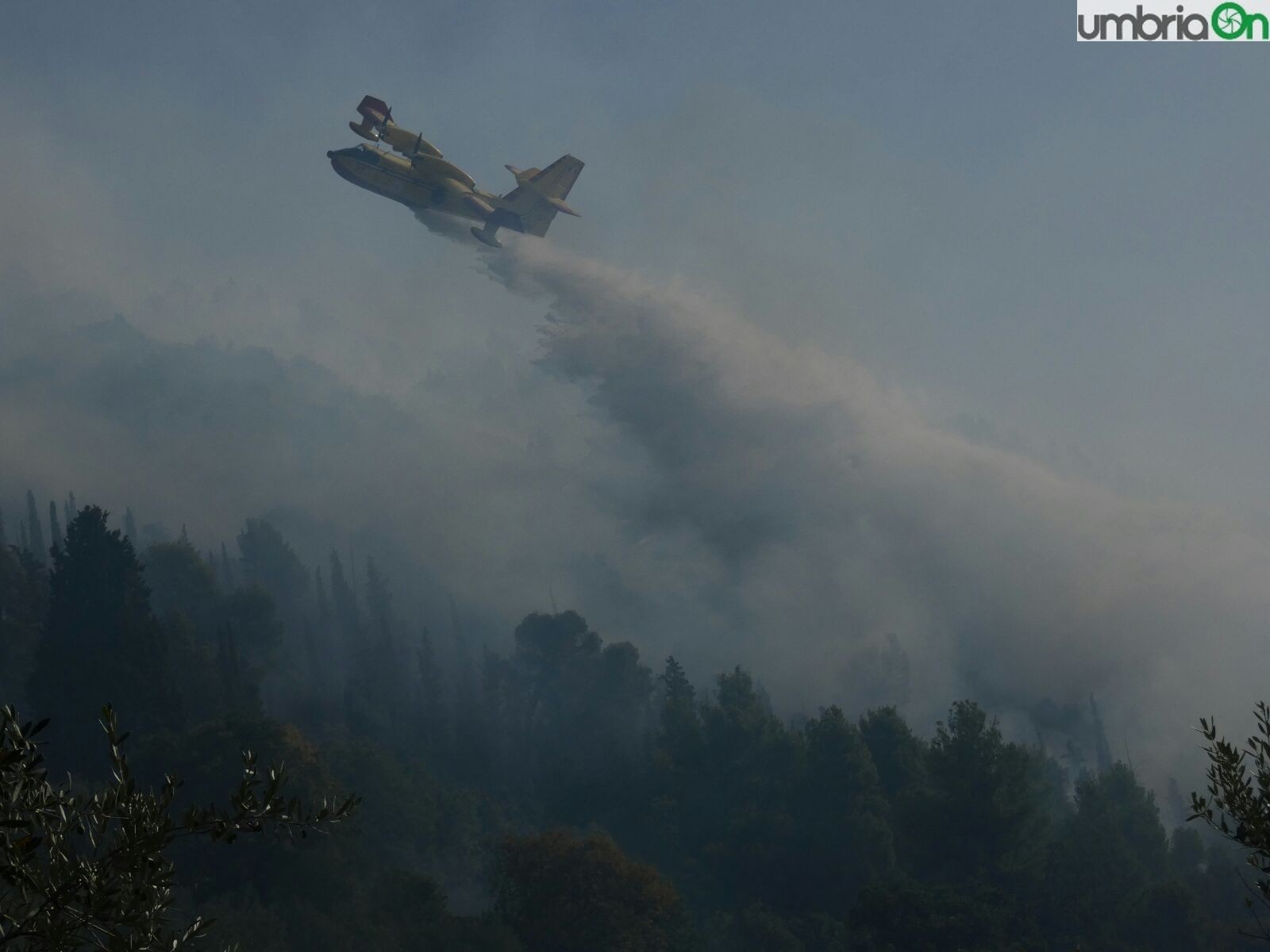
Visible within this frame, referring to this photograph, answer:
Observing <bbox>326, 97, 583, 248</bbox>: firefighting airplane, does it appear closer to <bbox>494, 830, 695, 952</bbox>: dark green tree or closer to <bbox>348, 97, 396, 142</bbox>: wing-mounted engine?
<bbox>348, 97, 396, 142</bbox>: wing-mounted engine

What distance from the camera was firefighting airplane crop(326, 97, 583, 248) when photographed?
67.2m

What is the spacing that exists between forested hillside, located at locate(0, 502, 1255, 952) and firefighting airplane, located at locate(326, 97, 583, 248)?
32.8 meters

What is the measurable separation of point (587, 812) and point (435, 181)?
5383cm

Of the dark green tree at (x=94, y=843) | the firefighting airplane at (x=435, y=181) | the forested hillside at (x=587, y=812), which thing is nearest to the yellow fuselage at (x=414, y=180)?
the firefighting airplane at (x=435, y=181)

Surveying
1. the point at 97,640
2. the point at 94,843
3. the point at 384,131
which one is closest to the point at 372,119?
the point at 384,131

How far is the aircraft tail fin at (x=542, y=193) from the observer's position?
7362 cm

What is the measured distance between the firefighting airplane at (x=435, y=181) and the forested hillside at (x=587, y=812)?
32786mm

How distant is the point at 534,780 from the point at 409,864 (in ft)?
105

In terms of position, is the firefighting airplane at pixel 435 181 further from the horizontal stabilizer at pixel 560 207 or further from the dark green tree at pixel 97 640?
the dark green tree at pixel 97 640

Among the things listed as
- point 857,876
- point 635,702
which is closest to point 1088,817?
point 857,876

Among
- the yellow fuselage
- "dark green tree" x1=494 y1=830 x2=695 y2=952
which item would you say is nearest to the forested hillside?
"dark green tree" x1=494 y1=830 x2=695 y2=952

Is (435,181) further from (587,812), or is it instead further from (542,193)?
(587,812)

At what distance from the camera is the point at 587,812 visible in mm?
95875

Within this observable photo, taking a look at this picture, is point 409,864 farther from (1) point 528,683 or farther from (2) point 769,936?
(1) point 528,683
